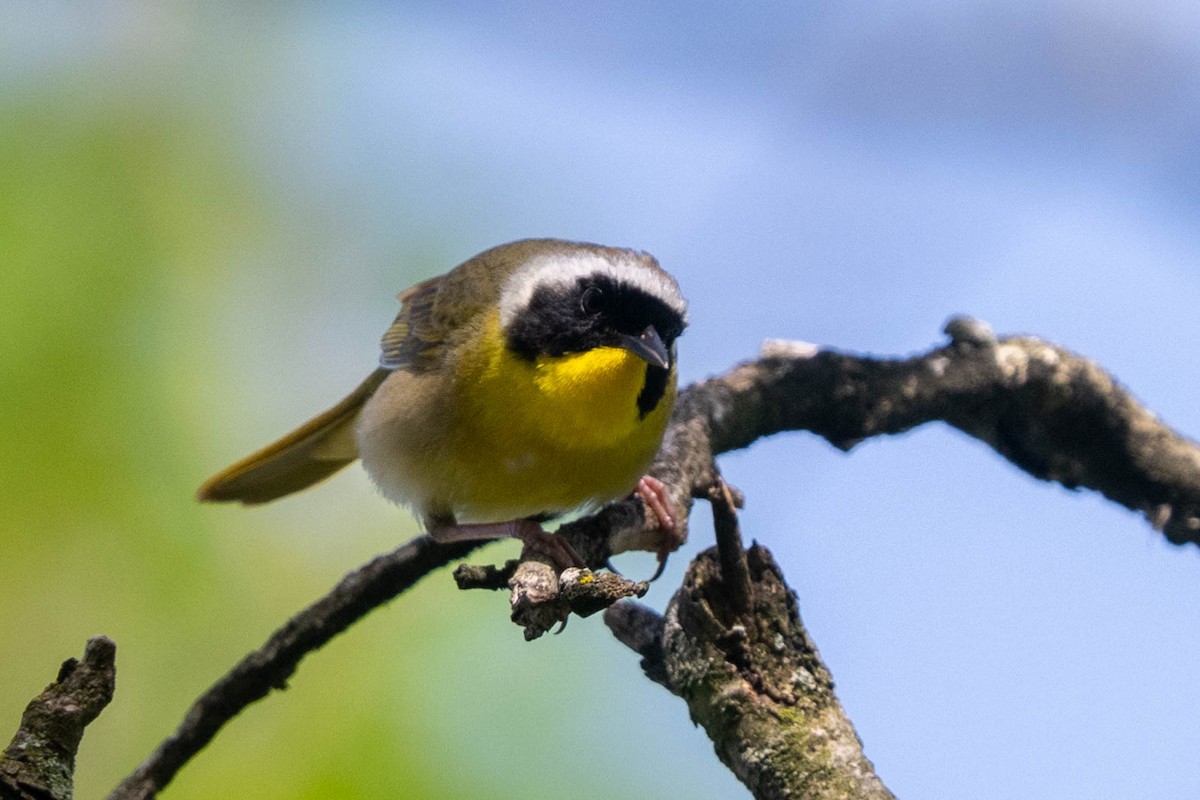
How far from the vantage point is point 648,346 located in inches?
150

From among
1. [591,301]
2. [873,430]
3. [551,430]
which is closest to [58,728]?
[551,430]

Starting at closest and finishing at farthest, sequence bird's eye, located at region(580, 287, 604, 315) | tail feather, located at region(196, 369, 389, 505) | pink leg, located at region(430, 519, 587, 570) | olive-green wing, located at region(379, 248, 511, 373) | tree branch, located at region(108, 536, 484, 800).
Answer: pink leg, located at region(430, 519, 587, 570), tree branch, located at region(108, 536, 484, 800), bird's eye, located at region(580, 287, 604, 315), olive-green wing, located at region(379, 248, 511, 373), tail feather, located at region(196, 369, 389, 505)

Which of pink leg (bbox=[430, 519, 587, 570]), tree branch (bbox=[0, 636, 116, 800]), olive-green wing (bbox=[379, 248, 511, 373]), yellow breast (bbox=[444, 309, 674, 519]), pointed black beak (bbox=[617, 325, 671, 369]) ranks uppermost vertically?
olive-green wing (bbox=[379, 248, 511, 373])

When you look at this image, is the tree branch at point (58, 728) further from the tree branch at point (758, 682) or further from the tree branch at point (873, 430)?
the tree branch at point (873, 430)

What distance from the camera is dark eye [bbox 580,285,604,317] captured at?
4012 millimetres

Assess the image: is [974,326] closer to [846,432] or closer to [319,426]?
[846,432]

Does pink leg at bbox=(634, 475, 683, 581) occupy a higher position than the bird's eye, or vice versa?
the bird's eye

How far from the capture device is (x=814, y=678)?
2939 millimetres

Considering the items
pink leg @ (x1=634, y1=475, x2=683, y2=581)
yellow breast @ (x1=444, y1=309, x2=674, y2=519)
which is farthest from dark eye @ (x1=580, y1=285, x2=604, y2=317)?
pink leg @ (x1=634, y1=475, x2=683, y2=581)

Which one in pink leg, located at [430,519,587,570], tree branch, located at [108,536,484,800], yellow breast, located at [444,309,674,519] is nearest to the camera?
pink leg, located at [430,519,587,570]

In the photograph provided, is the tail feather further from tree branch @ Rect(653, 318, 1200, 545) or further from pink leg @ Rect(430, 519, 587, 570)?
tree branch @ Rect(653, 318, 1200, 545)

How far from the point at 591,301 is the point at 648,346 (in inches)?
12.9

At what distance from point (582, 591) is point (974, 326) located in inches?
112

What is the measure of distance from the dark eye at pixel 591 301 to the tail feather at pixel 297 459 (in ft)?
4.55
